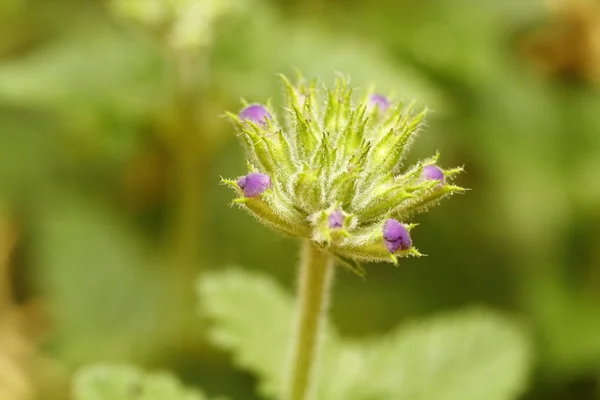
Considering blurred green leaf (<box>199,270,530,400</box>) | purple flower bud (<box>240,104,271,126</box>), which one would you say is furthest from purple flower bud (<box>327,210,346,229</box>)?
blurred green leaf (<box>199,270,530,400</box>)

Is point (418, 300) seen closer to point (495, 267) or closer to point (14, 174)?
point (495, 267)

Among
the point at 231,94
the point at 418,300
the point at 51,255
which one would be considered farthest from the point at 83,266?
the point at 418,300

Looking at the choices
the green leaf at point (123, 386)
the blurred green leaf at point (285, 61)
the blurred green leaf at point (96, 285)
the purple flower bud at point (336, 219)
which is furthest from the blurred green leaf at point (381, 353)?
the blurred green leaf at point (96, 285)

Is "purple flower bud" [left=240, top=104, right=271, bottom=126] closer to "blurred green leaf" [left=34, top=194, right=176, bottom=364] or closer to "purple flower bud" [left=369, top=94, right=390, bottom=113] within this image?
"purple flower bud" [left=369, top=94, right=390, bottom=113]

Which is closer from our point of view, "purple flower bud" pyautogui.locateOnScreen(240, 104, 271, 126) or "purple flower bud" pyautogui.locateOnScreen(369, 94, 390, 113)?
"purple flower bud" pyautogui.locateOnScreen(240, 104, 271, 126)

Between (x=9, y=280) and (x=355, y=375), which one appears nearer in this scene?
(x=355, y=375)

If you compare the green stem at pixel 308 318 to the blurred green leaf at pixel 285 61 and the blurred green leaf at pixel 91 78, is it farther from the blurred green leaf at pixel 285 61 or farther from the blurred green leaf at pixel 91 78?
the blurred green leaf at pixel 91 78
